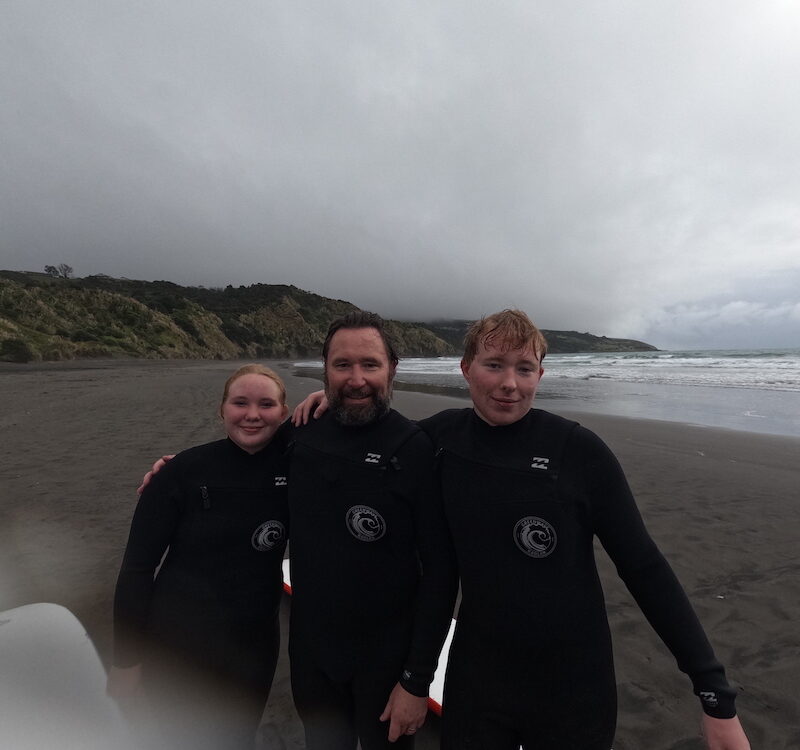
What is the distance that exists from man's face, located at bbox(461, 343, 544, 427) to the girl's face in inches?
38.5

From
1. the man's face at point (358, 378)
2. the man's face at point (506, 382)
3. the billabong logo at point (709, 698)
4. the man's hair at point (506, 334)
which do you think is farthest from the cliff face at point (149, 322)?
the billabong logo at point (709, 698)

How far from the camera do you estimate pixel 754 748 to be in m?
2.24

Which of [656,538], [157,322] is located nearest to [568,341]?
[157,322]

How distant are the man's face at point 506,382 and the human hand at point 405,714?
1078 millimetres

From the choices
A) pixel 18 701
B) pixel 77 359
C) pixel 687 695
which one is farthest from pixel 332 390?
pixel 77 359

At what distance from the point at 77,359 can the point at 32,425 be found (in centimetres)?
2646

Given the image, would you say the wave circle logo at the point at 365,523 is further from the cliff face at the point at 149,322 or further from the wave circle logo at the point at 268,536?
the cliff face at the point at 149,322

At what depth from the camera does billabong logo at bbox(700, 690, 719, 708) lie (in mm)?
1315

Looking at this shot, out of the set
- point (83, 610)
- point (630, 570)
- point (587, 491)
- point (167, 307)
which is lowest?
point (83, 610)

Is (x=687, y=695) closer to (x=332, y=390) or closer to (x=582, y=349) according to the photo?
(x=332, y=390)

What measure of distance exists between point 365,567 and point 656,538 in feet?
13.5

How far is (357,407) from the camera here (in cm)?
179

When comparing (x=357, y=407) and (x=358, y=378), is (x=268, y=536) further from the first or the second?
(x=358, y=378)

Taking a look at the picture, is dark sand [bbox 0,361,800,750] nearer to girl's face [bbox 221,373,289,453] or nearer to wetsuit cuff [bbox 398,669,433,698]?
wetsuit cuff [bbox 398,669,433,698]
